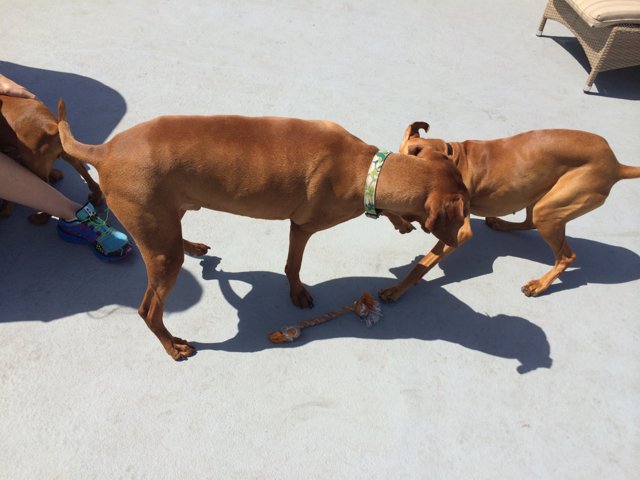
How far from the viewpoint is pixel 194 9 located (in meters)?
5.23

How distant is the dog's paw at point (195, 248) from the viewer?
3.07 meters

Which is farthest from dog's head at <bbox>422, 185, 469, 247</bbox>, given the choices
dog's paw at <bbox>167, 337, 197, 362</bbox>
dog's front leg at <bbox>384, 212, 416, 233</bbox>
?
dog's paw at <bbox>167, 337, 197, 362</bbox>

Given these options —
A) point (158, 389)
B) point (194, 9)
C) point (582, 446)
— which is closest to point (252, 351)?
point (158, 389)

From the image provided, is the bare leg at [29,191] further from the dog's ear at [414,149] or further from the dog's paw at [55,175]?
the dog's ear at [414,149]

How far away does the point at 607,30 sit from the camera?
14.5 feet

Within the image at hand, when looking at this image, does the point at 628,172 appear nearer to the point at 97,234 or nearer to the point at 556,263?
the point at 556,263

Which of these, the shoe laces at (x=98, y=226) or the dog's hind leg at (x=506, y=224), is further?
the dog's hind leg at (x=506, y=224)

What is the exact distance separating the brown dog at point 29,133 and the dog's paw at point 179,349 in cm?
132

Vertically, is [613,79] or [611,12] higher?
[611,12]

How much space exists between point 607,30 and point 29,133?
15.8 ft

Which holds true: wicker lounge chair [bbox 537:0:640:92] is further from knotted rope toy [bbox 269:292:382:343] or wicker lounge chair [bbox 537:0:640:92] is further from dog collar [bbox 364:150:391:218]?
knotted rope toy [bbox 269:292:382:343]

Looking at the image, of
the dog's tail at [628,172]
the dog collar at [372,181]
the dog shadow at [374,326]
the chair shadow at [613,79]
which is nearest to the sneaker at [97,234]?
the dog shadow at [374,326]

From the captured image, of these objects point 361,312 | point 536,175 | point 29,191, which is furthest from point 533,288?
point 29,191

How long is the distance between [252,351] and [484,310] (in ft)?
4.89
